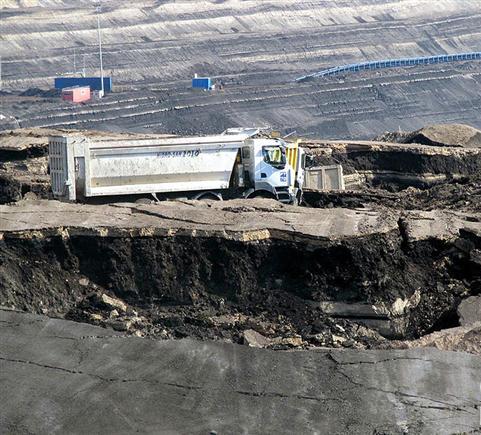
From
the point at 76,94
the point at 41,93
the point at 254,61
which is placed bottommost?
the point at 41,93

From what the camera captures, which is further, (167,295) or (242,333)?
(167,295)

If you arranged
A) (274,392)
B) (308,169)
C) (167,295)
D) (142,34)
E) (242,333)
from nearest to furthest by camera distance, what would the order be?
1. (274,392)
2. (242,333)
3. (167,295)
4. (308,169)
5. (142,34)

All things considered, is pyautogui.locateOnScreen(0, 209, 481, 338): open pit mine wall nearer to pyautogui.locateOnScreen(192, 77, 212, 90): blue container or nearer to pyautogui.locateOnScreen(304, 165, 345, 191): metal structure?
pyautogui.locateOnScreen(304, 165, 345, 191): metal structure

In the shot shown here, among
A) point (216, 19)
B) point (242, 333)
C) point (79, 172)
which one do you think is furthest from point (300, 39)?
point (242, 333)

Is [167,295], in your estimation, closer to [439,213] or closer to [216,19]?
[439,213]

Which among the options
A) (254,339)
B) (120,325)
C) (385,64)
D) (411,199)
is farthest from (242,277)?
(385,64)

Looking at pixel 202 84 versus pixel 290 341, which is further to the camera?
pixel 202 84

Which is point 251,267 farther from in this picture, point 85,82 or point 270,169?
point 85,82
